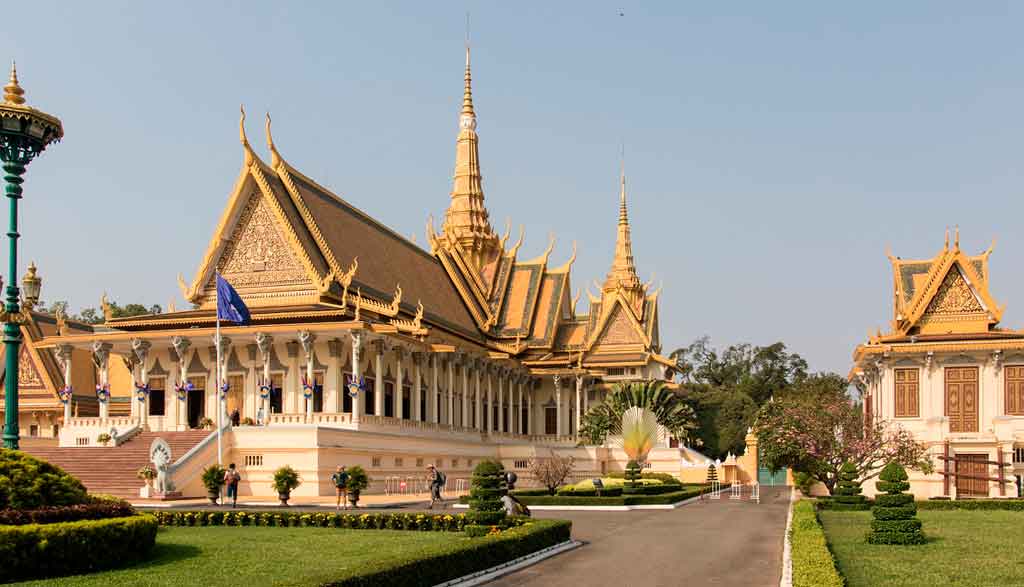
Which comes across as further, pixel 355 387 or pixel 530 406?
pixel 530 406

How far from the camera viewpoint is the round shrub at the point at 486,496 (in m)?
17.6

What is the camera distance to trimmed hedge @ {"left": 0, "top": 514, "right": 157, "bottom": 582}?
12797 millimetres

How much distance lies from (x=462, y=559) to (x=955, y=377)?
30676 mm

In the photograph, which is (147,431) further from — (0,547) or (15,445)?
(0,547)

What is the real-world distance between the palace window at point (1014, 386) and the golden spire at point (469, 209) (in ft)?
98.1

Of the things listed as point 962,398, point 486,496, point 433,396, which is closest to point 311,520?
point 486,496

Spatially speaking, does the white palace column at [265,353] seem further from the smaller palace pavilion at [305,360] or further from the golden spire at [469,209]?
the golden spire at [469,209]

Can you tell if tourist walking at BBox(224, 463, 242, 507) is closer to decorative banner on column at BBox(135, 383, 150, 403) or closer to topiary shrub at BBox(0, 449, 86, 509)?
decorative banner on column at BBox(135, 383, 150, 403)

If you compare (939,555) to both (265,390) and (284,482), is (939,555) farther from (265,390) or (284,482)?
(265,390)

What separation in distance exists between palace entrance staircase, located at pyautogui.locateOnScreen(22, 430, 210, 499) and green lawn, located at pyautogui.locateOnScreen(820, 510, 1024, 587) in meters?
17.5

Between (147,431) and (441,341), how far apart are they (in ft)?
46.2

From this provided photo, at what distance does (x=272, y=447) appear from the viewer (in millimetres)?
31438

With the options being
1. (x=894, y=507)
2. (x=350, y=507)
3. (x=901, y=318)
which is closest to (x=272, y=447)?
(x=350, y=507)

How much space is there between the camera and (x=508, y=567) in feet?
50.4
